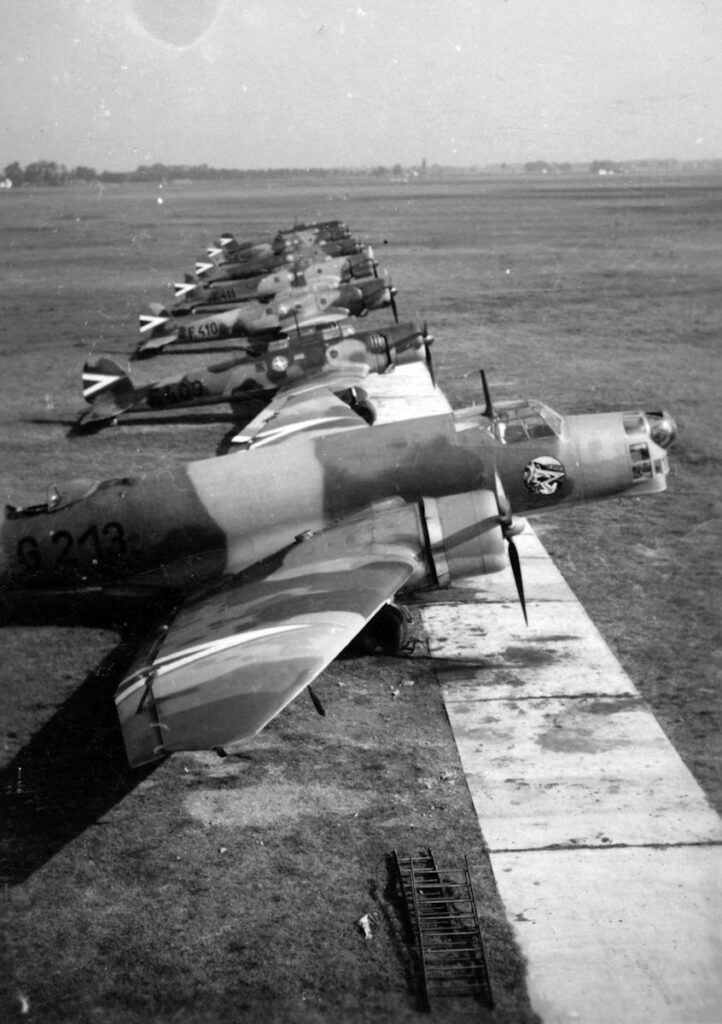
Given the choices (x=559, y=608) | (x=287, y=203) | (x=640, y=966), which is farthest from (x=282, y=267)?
(x=287, y=203)

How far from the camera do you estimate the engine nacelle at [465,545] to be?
12.9 meters

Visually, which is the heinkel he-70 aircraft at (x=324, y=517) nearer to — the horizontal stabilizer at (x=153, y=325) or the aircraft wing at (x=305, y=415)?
the aircraft wing at (x=305, y=415)

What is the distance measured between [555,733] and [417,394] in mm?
19069

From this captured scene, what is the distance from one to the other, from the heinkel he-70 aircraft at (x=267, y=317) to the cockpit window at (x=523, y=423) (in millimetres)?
21352

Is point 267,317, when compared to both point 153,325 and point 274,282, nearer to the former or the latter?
point 153,325

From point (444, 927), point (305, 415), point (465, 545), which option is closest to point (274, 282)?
point (305, 415)

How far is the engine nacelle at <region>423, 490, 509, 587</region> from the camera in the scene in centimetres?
1288

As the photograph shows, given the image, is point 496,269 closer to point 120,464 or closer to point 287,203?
point 120,464

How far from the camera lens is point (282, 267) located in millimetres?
50969

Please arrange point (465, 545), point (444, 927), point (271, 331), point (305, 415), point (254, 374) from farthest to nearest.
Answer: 1. point (271, 331)
2. point (254, 374)
3. point (305, 415)
4. point (465, 545)
5. point (444, 927)

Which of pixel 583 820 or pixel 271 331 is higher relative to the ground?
pixel 271 331

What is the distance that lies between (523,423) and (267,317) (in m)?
22.7

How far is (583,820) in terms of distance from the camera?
1041 cm

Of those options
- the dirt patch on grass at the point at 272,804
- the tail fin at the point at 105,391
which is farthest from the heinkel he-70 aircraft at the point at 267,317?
the dirt patch on grass at the point at 272,804
